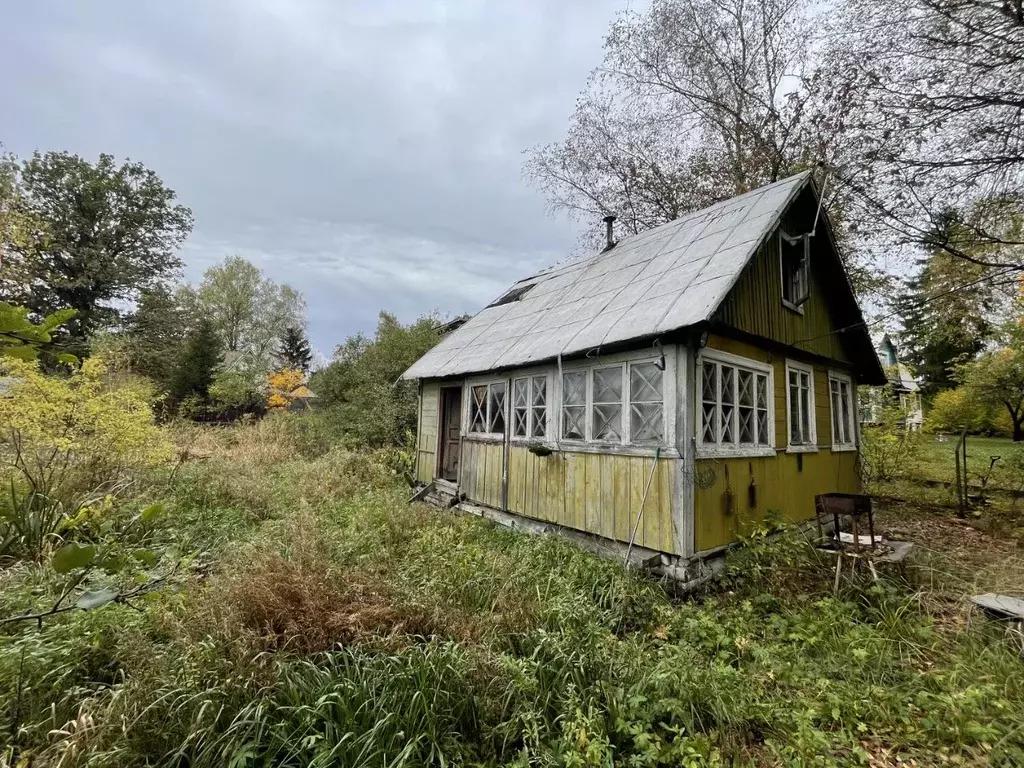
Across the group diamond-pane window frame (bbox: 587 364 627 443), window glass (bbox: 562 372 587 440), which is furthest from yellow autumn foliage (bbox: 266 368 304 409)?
diamond-pane window frame (bbox: 587 364 627 443)

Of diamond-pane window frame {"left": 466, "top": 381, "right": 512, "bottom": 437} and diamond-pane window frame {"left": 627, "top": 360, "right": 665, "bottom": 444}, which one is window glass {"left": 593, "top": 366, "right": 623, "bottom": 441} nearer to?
diamond-pane window frame {"left": 627, "top": 360, "right": 665, "bottom": 444}

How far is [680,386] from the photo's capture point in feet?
17.1

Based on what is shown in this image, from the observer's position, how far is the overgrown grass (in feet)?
8.89

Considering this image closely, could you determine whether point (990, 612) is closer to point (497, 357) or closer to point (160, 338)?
point (497, 357)

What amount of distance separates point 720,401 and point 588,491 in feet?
6.66

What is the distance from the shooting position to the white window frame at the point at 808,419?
6.89 metres

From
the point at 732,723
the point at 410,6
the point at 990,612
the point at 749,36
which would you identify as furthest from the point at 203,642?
the point at 749,36

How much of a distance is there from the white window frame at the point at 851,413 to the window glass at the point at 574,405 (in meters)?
4.99

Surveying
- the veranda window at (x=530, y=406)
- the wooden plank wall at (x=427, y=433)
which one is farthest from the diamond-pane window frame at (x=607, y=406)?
the wooden plank wall at (x=427, y=433)

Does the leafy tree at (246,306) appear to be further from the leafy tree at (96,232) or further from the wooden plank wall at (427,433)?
the wooden plank wall at (427,433)

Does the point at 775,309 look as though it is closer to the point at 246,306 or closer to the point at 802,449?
the point at 802,449

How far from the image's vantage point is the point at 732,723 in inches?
123

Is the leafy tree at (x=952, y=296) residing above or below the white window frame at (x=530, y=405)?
above

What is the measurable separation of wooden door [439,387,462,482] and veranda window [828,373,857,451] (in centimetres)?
720
